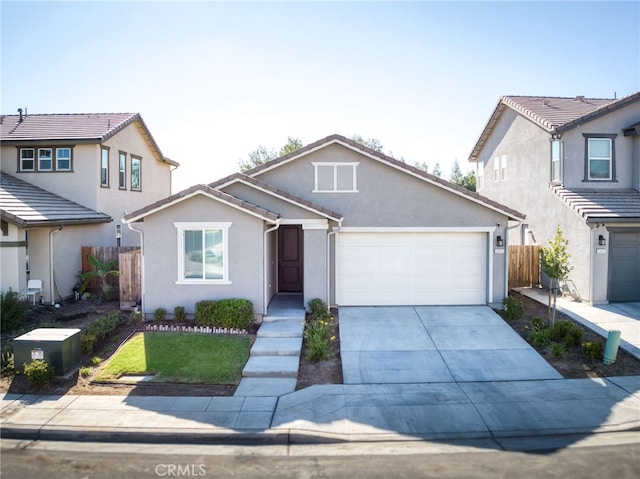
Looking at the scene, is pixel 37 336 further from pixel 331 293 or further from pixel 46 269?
pixel 331 293

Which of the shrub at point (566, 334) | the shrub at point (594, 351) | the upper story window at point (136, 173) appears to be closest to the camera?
the shrub at point (594, 351)

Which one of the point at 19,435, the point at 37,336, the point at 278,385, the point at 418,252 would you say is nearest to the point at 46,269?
the point at 37,336

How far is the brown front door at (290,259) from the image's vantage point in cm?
1644

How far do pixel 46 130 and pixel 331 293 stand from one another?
43.5ft

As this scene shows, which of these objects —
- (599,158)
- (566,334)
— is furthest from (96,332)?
(599,158)

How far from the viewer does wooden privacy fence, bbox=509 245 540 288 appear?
1748 centimetres

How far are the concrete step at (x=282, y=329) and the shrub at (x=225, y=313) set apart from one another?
52cm

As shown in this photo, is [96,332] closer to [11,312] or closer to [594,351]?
[11,312]

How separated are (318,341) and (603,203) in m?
10.8

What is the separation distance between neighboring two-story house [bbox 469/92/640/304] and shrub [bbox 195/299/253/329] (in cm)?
1052

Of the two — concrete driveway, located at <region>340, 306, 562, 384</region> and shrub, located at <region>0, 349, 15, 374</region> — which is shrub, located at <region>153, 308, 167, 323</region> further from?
concrete driveway, located at <region>340, 306, 562, 384</region>

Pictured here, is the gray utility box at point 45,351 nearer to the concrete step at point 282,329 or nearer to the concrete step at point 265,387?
the concrete step at point 265,387

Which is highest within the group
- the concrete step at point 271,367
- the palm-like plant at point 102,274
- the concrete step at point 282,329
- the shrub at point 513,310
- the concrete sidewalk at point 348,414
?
the palm-like plant at point 102,274

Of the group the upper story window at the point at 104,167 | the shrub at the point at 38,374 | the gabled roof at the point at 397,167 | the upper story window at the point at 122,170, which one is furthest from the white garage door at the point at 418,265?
the upper story window at the point at 122,170
